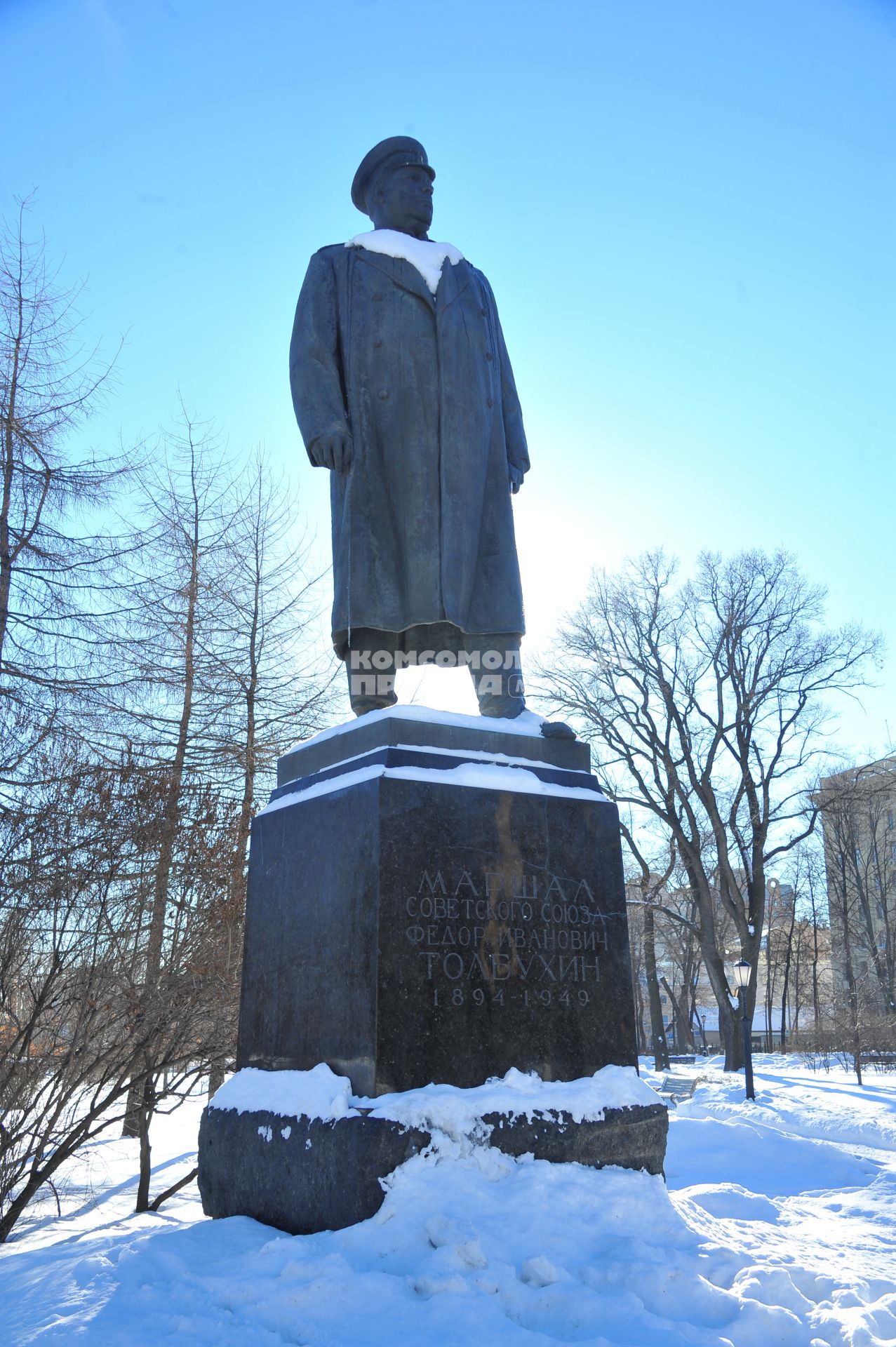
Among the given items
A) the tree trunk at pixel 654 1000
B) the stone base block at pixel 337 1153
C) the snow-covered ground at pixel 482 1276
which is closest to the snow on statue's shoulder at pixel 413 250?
the stone base block at pixel 337 1153

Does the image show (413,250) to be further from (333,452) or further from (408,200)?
(333,452)

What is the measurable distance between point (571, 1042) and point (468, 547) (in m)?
2.01

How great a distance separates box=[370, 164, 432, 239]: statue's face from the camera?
15.4 ft

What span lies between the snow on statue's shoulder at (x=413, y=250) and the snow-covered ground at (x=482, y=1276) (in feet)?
11.6

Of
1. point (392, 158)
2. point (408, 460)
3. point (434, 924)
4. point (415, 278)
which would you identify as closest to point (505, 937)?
point (434, 924)

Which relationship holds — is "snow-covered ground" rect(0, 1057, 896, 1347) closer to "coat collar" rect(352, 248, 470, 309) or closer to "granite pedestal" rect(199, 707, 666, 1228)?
"granite pedestal" rect(199, 707, 666, 1228)

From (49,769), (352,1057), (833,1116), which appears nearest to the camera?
(352,1057)

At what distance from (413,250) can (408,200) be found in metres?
0.40

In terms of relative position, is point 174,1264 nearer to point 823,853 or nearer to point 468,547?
point 468,547

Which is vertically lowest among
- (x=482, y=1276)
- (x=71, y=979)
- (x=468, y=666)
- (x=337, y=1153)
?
(x=482, y=1276)

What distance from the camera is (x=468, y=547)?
4.21 metres

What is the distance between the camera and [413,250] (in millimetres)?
4461

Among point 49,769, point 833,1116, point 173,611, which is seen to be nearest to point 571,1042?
point 49,769

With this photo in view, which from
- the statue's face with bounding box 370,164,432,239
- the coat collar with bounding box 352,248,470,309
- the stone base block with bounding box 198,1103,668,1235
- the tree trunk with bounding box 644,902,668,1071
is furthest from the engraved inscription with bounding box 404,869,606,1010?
the tree trunk with bounding box 644,902,668,1071
